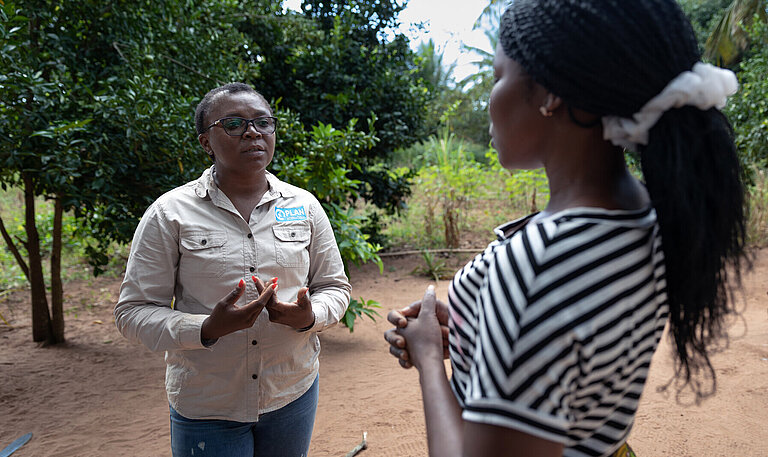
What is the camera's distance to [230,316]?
1674mm

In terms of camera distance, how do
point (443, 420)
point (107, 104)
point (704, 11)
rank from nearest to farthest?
1. point (443, 420)
2. point (107, 104)
3. point (704, 11)

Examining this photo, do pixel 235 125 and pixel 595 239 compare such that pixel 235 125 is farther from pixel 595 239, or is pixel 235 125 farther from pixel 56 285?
pixel 56 285

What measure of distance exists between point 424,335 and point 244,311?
786 mm

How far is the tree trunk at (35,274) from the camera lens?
4.69 meters

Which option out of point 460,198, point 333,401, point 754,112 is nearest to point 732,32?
point 754,112

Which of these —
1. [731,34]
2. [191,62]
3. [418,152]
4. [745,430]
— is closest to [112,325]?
[191,62]

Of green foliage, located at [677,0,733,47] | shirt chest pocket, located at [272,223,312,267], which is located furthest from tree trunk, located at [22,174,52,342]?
green foliage, located at [677,0,733,47]

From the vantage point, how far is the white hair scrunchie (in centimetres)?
81

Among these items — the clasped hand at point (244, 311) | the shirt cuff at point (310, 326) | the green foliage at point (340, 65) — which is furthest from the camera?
the green foliage at point (340, 65)

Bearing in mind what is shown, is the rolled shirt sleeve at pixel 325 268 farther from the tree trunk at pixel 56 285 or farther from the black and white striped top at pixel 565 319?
the tree trunk at pixel 56 285

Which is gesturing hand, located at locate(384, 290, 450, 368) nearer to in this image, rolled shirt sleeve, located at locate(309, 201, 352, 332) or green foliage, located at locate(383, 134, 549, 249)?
rolled shirt sleeve, located at locate(309, 201, 352, 332)

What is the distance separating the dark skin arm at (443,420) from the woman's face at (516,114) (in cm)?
38

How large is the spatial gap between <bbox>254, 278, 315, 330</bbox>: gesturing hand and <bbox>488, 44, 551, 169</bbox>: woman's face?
104 centimetres

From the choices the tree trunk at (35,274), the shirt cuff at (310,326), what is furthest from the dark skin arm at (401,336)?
the tree trunk at (35,274)
